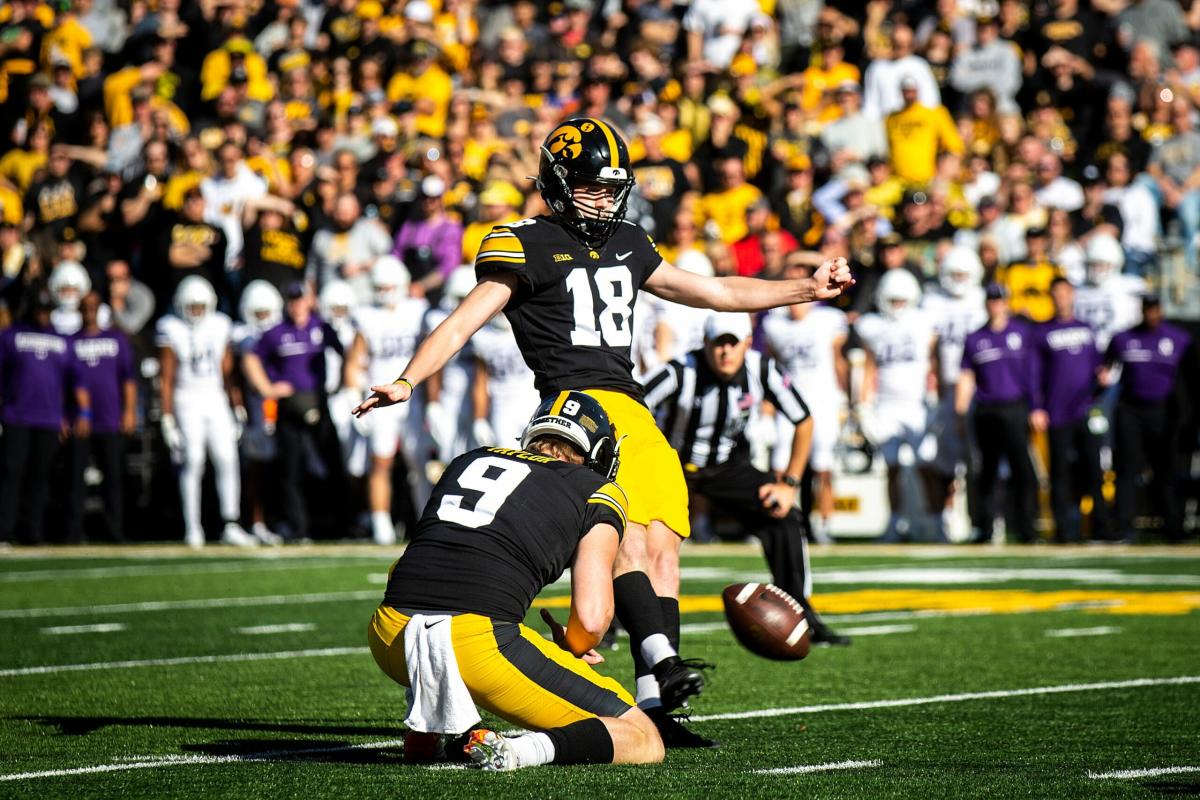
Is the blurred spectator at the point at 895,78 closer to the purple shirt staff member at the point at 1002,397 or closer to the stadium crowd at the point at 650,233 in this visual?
the stadium crowd at the point at 650,233

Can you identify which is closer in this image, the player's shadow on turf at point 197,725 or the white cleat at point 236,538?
the player's shadow on turf at point 197,725

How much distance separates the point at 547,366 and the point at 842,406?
34.1ft

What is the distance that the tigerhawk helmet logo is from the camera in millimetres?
6062

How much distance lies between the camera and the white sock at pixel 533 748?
5.16 m

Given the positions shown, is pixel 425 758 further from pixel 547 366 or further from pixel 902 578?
pixel 902 578

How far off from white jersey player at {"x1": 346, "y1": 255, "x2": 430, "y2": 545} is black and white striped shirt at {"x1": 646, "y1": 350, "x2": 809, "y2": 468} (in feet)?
24.4

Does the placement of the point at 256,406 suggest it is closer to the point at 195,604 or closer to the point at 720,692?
the point at 195,604

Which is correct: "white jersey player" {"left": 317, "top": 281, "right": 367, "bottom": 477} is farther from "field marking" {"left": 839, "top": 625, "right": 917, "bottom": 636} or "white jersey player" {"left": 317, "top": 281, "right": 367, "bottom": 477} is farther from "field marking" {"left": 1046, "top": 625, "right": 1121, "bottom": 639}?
"field marking" {"left": 1046, "top": 625, "right": 1121, "bottom": 639}

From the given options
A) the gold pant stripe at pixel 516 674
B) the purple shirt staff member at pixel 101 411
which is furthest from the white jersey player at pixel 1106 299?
the gold pant stripe at pixel 516 674

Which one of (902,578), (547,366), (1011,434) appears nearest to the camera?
(547,366)

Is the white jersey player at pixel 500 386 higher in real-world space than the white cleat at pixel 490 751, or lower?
higher

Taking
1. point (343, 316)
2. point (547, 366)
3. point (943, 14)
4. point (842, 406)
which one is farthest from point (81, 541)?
point (547, 366)

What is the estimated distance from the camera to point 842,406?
16.3 metres

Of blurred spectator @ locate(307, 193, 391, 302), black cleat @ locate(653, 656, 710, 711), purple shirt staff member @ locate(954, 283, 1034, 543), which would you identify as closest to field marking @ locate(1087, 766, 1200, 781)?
black cleat @ locate(653, 656, 710, 711)
